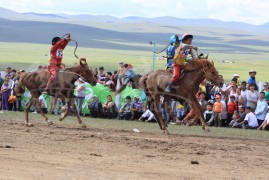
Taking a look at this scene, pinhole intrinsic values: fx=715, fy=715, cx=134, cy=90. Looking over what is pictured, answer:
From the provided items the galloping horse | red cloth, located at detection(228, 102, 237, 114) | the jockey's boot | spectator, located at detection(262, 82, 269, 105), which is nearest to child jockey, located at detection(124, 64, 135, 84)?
the galloping horse

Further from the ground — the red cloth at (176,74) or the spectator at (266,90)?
the red cloth at (176,74)

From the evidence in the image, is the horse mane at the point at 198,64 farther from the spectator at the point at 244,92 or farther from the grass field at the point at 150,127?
the spectator at the point at 244,92

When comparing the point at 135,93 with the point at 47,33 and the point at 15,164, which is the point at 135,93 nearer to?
the point at 15,164

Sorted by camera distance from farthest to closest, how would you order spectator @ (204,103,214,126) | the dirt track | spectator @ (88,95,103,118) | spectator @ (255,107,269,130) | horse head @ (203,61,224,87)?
spectator @ (88,95,103,118)
spectator @ (204,103,214,126)
spectator @ (255,107,269,130)
horse head @ (203,61,224,87)
the dirt track

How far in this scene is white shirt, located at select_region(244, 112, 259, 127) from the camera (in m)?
20.5

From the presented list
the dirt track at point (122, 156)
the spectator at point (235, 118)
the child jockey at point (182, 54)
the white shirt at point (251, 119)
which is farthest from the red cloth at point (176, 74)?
the spectator at point (235, 118)

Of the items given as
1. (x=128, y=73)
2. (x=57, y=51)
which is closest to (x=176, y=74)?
(x=57, y=51)

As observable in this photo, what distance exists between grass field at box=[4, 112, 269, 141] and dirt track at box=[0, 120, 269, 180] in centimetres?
127

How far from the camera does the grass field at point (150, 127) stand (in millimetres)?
18062

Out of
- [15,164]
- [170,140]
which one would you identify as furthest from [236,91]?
[15,164]

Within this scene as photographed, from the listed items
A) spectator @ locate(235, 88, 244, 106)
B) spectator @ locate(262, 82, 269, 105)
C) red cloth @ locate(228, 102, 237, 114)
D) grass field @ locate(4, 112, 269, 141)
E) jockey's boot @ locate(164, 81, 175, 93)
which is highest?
jockey's boot @ locate(164, 81, 175, 93)

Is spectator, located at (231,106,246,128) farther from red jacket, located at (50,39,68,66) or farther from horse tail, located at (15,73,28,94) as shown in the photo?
horse tail, located at (15,73,28,94)

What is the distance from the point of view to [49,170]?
10.8m

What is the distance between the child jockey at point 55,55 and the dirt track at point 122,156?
186 centimetres
